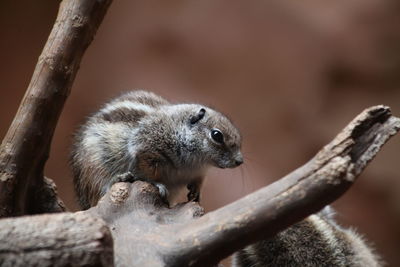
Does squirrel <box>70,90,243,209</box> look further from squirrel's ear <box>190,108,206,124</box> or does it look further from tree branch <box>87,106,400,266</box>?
tree branch <box>87,106,400,266</box>

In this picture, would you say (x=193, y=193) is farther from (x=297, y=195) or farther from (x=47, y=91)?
(x=297, y=195)

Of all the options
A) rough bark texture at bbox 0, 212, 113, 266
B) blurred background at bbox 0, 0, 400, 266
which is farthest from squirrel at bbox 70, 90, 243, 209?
blurred background at bbox 0, 0, 400, 266

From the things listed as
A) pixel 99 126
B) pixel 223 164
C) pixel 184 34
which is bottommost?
pixel 223 164

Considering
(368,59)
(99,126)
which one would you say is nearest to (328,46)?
(368,59)

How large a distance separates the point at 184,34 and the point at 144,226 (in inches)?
97.1

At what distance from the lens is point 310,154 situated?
157 inches

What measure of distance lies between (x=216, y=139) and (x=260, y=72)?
1.42 m

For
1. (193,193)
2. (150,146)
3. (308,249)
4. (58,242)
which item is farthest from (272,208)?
(193,193)

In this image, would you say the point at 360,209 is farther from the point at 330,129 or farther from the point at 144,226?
the point at 144,226

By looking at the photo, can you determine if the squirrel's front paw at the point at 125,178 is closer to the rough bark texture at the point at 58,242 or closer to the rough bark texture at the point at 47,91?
the rough bark texture at the point at 47,91

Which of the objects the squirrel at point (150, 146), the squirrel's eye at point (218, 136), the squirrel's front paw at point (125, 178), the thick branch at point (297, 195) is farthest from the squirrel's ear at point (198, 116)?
the thick branch at point (297, 195)

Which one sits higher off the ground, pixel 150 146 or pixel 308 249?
pixel 150 146

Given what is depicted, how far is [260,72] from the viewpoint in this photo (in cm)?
402

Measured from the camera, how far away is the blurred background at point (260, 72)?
3.91 metres
